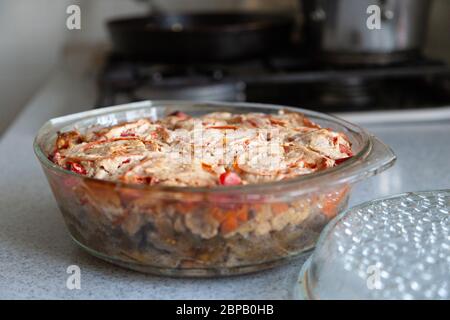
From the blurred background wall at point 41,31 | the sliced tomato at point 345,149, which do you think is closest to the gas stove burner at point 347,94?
the blurred background wall at point 41,31

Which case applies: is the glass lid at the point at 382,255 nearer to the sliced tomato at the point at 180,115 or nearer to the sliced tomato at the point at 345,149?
the sliced tomato at the point at 345,149

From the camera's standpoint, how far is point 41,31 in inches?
71.0

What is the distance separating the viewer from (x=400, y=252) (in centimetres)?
64

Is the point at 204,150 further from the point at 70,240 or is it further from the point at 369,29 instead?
the point at 369,29

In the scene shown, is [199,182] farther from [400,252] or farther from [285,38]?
[285,38]

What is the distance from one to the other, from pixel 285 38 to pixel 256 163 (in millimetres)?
831

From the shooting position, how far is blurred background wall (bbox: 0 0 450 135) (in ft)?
5.77

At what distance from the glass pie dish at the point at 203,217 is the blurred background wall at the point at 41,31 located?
112 cm

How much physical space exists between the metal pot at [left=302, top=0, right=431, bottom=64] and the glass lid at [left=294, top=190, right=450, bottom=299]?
2.20 feet

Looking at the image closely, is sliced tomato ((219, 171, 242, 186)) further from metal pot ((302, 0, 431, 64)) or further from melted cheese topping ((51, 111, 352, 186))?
metal pot ((302, 0, 431, 64))

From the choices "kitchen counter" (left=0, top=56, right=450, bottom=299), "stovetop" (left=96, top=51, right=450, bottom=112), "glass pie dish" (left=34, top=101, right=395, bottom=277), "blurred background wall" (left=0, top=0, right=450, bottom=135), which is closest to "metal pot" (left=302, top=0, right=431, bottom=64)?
"stovetop" (left=96, top=51, right=450, bottom=112)

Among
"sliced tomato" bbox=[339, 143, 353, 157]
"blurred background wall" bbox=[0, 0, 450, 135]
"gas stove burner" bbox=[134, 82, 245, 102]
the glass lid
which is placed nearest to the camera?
the glass lid
